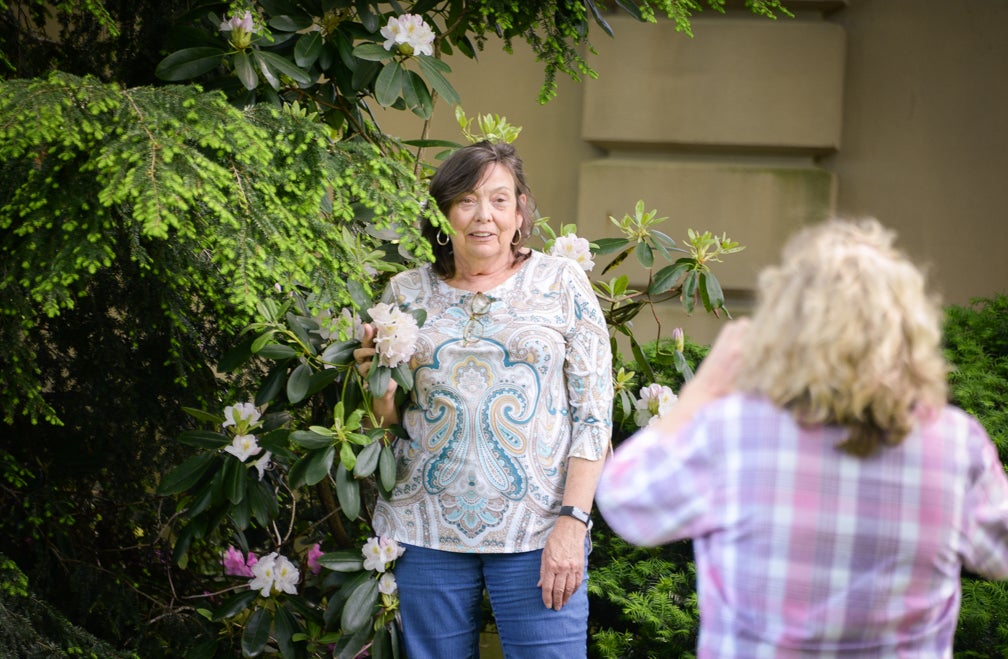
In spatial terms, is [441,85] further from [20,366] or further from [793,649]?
[793,649]

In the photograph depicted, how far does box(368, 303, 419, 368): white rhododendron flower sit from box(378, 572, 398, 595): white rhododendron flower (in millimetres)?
566

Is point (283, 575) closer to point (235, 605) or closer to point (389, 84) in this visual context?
point (235, 605)

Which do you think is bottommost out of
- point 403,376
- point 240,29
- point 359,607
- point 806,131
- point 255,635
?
point 255,635

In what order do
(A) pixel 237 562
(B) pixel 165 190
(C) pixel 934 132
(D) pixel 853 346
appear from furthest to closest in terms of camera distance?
(C) pixel 934 132 → (A) pixel 237 562 → (B) pixel 165 190 → (D) pixel 853 346

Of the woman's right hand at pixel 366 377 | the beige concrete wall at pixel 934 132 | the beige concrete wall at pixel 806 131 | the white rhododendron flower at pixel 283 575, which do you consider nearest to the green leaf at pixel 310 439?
the woman's right hand at pixel 366 377

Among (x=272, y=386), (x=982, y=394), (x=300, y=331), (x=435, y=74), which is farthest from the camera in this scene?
(x=982, y=394)

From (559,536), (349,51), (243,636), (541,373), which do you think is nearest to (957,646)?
(559,536)

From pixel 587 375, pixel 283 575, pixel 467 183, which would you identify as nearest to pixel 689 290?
pixel 587 375

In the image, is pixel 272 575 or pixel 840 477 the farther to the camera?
pixel 272 575

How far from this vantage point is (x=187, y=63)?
8.48 feet

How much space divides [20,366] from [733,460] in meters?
1.62

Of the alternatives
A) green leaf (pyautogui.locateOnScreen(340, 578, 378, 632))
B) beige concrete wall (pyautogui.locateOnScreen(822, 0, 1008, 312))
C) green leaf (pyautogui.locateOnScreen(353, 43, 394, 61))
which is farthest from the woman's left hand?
beige concrete wall (pyautogui.locateOnScreen(822, 0, 1008, 312))

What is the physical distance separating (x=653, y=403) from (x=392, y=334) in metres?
0.95

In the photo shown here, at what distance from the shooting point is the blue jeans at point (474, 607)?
2396 millimetres
